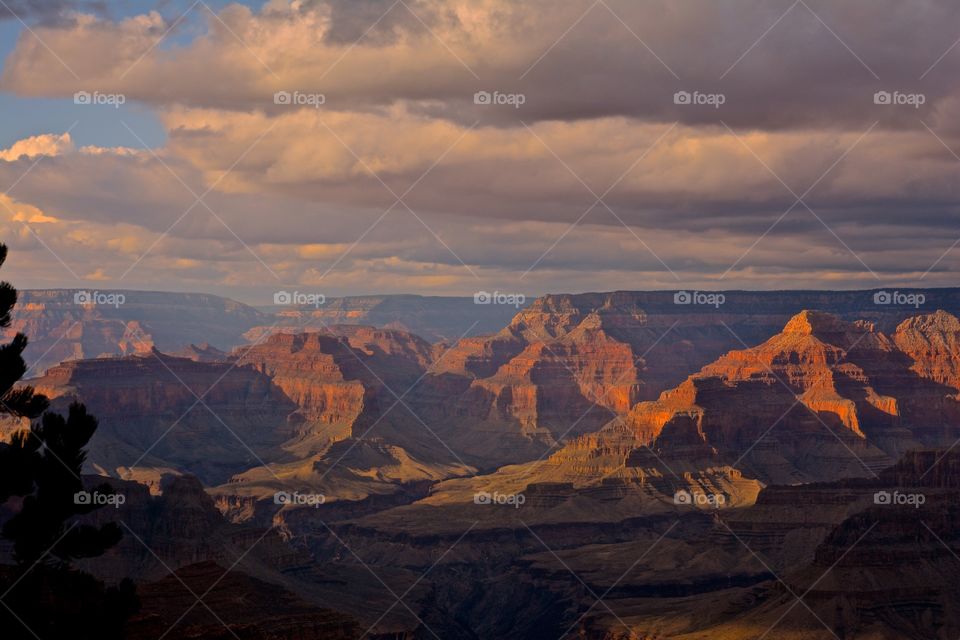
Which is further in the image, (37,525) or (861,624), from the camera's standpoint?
(861,624)

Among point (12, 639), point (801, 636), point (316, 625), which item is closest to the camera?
point (12, 639)

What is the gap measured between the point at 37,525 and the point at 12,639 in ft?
26.1

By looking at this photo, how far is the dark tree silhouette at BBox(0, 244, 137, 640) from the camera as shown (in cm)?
8319

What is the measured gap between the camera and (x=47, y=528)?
87.4m

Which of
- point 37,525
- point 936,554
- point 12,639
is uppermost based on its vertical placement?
point 936,554

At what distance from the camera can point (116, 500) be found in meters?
192

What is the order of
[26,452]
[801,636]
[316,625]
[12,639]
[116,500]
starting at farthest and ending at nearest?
[116,500] < [801,636] < [316,625] < [26,452] < [12,639]

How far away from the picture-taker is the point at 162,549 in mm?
197875

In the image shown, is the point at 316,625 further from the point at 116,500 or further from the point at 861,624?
the point at 861,624

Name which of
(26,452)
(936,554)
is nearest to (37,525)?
(26,452)

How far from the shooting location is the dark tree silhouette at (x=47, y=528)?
83.2 metres

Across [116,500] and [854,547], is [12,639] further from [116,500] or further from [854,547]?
[854,547]

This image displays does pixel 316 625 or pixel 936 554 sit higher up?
pixel 936 554

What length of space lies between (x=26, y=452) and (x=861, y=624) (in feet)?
379
